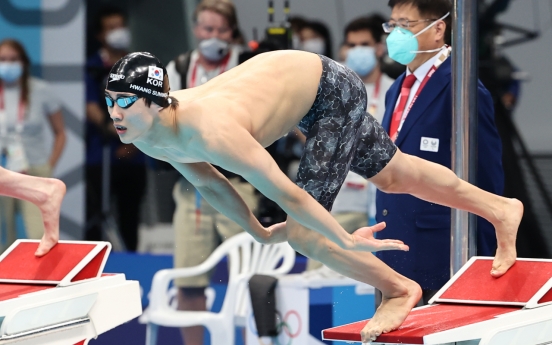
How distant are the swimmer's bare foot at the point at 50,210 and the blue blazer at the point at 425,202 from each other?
174cm

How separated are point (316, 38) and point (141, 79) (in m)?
4.08

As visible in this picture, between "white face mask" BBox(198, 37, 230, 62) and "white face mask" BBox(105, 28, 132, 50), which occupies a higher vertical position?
"white face mask" BBox(105, 28, 132, 50)

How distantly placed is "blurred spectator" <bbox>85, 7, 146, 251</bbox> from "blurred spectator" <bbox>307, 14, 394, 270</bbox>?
2.89 meters

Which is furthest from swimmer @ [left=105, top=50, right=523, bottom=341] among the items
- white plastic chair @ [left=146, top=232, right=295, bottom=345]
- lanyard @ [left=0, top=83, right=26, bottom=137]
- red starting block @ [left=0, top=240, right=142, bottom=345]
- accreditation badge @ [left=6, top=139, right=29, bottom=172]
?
lanyard @ [left=0, top=83, right=26, bottom=137]

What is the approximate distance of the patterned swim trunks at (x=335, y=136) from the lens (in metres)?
3.84

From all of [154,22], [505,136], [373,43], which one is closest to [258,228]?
[373,43]

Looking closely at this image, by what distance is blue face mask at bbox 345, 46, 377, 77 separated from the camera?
597cm

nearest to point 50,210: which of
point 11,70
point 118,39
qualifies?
point 11,70

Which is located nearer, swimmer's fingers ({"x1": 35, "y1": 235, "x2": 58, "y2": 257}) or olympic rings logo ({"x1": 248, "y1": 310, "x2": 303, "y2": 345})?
swimmer's fingers ({"x1": 35, "y1": 235, "x2": 58, "y2": 257})

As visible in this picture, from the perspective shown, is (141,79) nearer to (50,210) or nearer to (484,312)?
(50,210)

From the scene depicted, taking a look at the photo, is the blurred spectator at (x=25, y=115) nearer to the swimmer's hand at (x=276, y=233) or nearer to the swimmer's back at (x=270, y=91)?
the swimmer's hand at (x=276, y=233)

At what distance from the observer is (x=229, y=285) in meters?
5.88

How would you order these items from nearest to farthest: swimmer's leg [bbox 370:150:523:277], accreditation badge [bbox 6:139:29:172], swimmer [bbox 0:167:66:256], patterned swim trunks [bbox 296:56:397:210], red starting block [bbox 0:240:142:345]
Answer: patterned swim trunks [bbox 296:56:397:210]
red starting block [bbox 0:240:142:345]
swimmer's leg [bbox 370:150:523:277]
swimmer [bbox 0:167:66:256]
accreditation badge [bbox 6:139:29:172]

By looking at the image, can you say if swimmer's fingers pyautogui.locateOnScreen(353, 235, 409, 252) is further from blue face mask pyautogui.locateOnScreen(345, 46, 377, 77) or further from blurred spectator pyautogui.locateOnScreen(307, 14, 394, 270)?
blue face mask pyautogui.locateOnScreen(345, 46, 377, 77)
